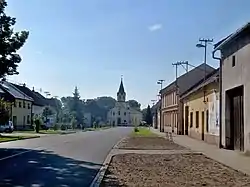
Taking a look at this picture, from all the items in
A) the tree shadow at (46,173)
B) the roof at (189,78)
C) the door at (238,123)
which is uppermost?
the roof at (189,78)

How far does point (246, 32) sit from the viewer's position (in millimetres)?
22703

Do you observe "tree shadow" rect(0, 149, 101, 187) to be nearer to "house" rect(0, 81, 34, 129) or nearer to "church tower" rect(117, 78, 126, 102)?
"house" rect(0, 81, 34, 129)

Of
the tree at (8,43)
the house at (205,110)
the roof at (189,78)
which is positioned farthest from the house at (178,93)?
the tree at (8,43)

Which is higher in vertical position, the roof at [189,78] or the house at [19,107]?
the roof at [189,78]

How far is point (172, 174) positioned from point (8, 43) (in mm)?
19729

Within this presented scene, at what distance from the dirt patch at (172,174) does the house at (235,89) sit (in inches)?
210

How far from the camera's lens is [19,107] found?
262 feet

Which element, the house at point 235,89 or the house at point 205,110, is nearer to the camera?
the house at point 235,89

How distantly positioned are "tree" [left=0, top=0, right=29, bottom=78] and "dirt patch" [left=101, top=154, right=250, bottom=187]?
14.8 meters

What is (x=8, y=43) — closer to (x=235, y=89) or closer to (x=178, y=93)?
(x=235, y=89)

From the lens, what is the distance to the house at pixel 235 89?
74.8ft

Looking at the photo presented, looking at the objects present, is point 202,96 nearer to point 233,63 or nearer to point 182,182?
point 233,63

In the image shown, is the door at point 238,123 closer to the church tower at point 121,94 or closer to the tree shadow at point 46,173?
the tree shadow at point 46,173

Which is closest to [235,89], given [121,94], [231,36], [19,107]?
[231,36]
